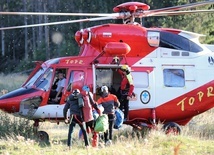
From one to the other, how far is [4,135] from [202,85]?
5.71 m

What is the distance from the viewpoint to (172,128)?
15.3 meters

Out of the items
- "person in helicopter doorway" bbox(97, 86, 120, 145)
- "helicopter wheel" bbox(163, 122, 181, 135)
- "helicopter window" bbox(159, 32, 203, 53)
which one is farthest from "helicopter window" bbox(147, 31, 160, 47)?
"person in helicopter doorway" bbox(97, 86, 120, 145)

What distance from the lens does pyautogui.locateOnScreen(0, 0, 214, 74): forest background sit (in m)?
Answer: 39.4

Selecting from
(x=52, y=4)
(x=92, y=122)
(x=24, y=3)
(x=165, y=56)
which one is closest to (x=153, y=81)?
(x=165, y=56)

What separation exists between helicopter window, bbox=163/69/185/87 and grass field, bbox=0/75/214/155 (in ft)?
4.44

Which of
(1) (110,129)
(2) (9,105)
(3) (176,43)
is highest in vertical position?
(3) (176,43)

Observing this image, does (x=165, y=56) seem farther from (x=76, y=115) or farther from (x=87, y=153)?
(x=87, y=153)

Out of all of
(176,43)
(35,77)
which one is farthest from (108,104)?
(176,43)

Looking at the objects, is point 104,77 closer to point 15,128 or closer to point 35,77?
point 35,77

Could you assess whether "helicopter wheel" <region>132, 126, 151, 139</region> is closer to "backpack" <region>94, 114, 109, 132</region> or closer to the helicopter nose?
"backpack" <region>94, 114, 109, 132</region>

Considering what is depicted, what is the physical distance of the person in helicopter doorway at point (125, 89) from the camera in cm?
1467

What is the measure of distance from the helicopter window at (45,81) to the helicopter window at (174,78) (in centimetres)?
322

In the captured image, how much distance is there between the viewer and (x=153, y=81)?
604 inches

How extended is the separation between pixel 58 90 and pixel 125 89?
182cm
